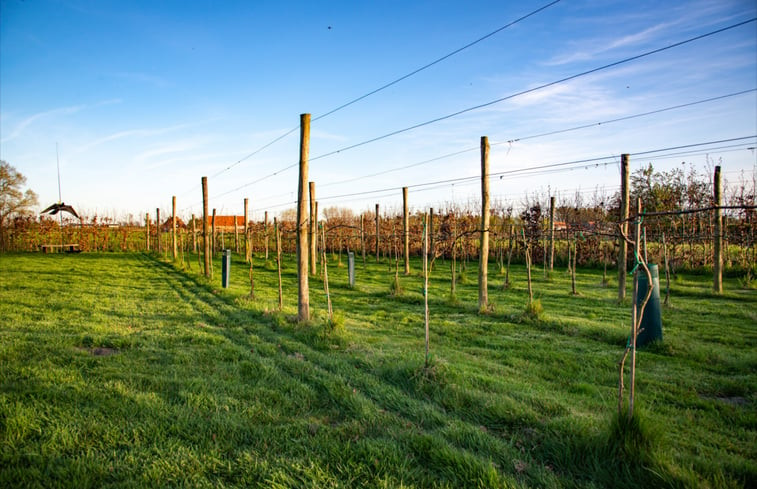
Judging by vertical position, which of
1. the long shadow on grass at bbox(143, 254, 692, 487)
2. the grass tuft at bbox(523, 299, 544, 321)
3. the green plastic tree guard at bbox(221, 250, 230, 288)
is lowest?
the long shadow on grass at bbox(143, 254, 692, 487)

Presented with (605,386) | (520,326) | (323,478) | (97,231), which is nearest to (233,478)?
(323,478)

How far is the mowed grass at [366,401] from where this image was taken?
2816 mm

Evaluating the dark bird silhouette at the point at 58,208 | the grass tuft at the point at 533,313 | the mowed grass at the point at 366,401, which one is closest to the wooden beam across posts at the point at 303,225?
the mowed grass at the point at 366,401

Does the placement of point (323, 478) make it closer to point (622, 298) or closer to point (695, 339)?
point (695, 339)

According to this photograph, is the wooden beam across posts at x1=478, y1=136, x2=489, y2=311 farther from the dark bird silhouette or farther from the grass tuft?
the dark bird silhouette

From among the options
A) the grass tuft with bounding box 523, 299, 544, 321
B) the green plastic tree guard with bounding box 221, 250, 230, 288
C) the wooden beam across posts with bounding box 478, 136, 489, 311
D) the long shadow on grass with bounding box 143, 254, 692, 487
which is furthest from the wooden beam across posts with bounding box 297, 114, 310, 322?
the green plastic tree guard with bounding box 221, 250, 230, 288

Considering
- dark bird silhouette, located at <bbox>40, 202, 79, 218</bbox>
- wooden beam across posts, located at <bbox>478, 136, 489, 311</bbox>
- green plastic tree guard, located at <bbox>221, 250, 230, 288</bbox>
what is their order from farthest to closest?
dark bird silhouette, located at <bbox>40, 202, 79, 218</bbox>, green plastic tree guard, located at <bbox>221, 250, 230, 288</bbox>, wooden beam across posts, located at <bbox>478, 136, 489, 311</bbox>

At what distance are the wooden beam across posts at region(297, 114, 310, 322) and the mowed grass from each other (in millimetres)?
489

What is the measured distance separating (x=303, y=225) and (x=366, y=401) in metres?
4.35

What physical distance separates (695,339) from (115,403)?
26.6 feet

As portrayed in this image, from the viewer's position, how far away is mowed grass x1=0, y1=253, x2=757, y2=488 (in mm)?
2816

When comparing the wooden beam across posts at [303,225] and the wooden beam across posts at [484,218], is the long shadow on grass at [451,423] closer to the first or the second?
the wooden beam across posts at [303,225]

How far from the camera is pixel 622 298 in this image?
379 inches

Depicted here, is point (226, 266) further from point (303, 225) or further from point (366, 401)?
point (366, 401)
